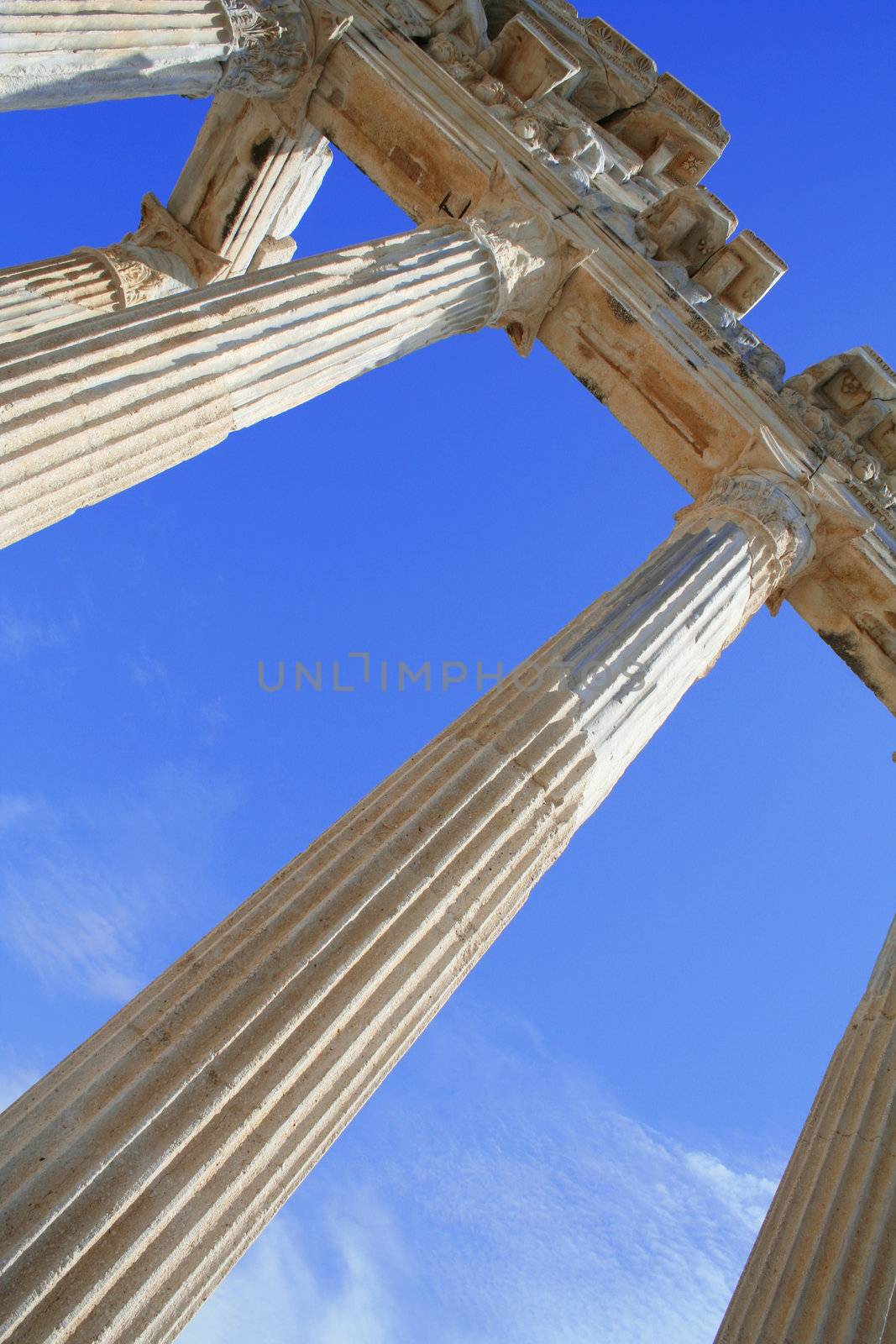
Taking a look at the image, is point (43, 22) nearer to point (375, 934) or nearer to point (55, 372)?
point (55, 372)

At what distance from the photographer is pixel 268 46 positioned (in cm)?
1220

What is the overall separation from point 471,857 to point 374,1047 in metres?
1.41

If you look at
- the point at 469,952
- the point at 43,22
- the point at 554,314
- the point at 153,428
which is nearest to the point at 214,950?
the point at 469,952

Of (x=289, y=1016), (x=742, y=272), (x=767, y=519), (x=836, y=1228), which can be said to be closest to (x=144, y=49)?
(x=767, y=519)

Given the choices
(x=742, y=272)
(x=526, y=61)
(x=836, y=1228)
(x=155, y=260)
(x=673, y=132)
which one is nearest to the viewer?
(x=836, y=1228)

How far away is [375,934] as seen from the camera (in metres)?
5.74

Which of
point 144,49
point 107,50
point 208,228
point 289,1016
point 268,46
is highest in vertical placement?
point 208,228

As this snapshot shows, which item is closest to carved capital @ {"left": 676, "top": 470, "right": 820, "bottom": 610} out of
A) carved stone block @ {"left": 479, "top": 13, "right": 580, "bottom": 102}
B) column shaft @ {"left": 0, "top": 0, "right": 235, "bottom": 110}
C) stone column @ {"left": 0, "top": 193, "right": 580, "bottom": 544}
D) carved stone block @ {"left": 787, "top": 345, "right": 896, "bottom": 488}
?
carved stone block @ {"left": 787, "top": 345, "right": 896, "bottom": 488}

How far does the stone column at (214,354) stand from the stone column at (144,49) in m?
2.75

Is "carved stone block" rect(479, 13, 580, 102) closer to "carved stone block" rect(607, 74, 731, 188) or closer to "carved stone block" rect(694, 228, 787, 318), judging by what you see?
"carved stone block" rect(694, 228, 787, 318)

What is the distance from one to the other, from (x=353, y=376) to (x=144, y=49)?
13.9ft

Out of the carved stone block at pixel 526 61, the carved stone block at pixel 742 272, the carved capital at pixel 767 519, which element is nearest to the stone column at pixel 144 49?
the carved stone block at pixel 526 61

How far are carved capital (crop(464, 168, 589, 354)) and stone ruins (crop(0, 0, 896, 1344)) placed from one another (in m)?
0.05

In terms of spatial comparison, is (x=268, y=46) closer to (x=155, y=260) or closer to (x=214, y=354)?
(x=155, y=260)
